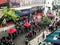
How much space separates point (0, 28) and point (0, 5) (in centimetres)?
372

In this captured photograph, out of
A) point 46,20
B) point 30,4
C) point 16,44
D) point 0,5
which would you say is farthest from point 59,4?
point 16,44

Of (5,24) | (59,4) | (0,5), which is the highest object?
(0,5)

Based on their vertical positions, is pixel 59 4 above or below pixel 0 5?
below

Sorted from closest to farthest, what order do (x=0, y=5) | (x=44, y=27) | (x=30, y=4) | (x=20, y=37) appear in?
(x=20, y=37) → (x=0, y=5) → (x=44, y=27) → (x=30, y=4)

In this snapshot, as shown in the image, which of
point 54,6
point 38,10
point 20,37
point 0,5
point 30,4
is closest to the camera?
point 20,37

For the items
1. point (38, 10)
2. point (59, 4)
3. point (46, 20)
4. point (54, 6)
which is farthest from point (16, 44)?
point (59, 4)

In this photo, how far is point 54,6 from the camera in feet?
206

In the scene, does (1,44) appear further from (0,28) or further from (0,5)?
(0,5)

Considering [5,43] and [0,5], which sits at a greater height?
[0,5]

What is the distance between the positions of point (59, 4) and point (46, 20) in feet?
109

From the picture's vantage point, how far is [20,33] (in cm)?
2947

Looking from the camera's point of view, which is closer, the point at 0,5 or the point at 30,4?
the point at 0,5

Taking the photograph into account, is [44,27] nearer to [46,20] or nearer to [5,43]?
[46,20]

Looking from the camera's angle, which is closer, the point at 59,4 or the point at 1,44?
the point at 1,44
